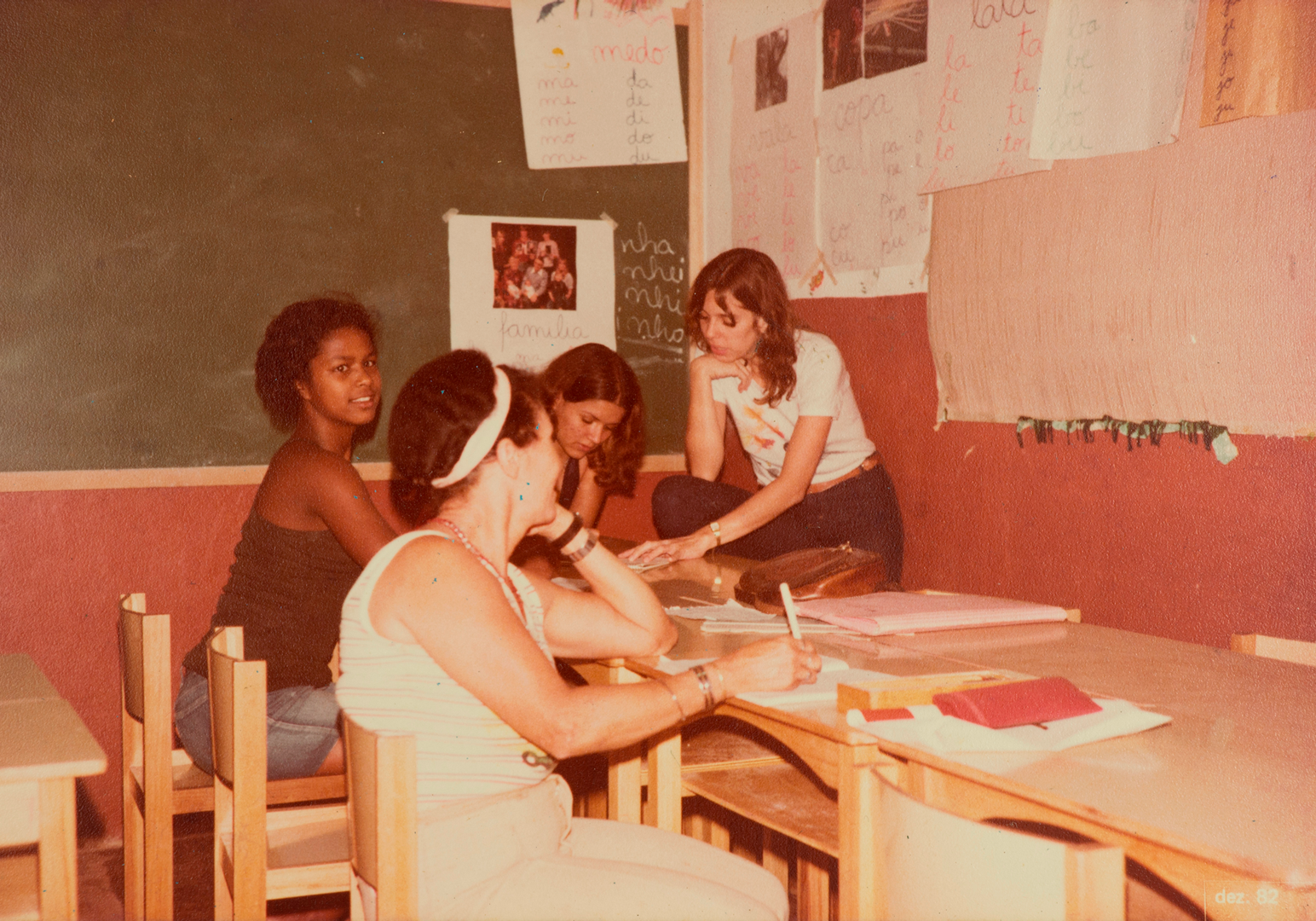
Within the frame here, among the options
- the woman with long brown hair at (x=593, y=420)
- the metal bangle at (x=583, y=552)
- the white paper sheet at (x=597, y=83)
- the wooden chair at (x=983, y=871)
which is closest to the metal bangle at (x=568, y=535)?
the metal bangle at (x=583, y=552)

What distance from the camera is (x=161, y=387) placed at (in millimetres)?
3309

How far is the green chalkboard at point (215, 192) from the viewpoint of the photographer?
10.3ft

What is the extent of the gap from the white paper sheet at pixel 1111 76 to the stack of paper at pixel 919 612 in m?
1.03

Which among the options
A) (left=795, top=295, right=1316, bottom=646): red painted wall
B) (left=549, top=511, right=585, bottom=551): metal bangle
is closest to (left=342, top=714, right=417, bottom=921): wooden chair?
(left=549, top=511, right=585, bottom=551): metal bangle

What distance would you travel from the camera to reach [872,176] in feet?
10.6

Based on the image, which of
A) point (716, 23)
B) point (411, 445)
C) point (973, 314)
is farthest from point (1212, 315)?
point (716, 23)

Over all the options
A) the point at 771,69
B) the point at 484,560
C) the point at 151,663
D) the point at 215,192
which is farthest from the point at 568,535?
the point at 771,69

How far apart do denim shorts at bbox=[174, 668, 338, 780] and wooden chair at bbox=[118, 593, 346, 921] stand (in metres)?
0.04

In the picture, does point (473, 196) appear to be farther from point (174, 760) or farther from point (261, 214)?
point (174, 760)

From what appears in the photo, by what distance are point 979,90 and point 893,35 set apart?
422 mm

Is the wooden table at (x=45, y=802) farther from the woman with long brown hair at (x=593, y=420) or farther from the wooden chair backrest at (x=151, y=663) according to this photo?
the woman with long brown hair at (x=593, y=420)

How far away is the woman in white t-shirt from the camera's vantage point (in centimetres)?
311

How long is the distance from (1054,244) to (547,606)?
151 centimetres

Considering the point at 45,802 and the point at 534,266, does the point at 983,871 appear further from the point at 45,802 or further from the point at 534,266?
the point at 534,266
